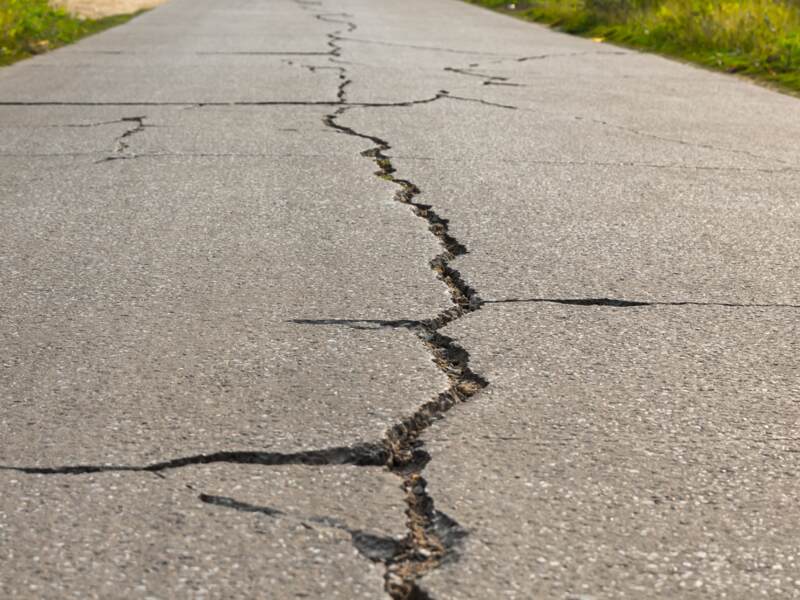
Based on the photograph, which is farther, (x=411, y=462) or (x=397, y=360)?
(x=397, y=360)

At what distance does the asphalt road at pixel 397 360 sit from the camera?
2287 millimetres

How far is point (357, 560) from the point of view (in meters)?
2.25

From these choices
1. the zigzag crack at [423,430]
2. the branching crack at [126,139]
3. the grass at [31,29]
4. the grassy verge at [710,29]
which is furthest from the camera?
the grass at [31,29]

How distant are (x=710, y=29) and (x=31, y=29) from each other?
7467mm

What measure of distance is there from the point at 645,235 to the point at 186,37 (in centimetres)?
1032

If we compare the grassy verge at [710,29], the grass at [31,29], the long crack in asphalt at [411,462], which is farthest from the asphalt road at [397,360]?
the grass at [31,29]

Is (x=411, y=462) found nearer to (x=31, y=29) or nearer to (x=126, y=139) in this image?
(x=126, y=139)

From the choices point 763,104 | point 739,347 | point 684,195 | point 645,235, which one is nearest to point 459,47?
point 763,104

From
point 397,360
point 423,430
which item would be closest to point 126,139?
point 397,360

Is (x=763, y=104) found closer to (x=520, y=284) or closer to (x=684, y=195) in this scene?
(x=684, y=195)

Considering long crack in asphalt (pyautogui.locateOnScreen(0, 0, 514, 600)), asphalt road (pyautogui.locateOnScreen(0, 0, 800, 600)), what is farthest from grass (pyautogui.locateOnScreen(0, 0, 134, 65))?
long crack in asphalt (pyautogui.locateOnScreen(0, 0, 514, 600))

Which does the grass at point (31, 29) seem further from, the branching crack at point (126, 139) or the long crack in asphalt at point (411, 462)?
the long crack in asphalt at point (411, 462)

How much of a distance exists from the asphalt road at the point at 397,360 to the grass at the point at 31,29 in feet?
16.4

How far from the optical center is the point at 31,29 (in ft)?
42.7
